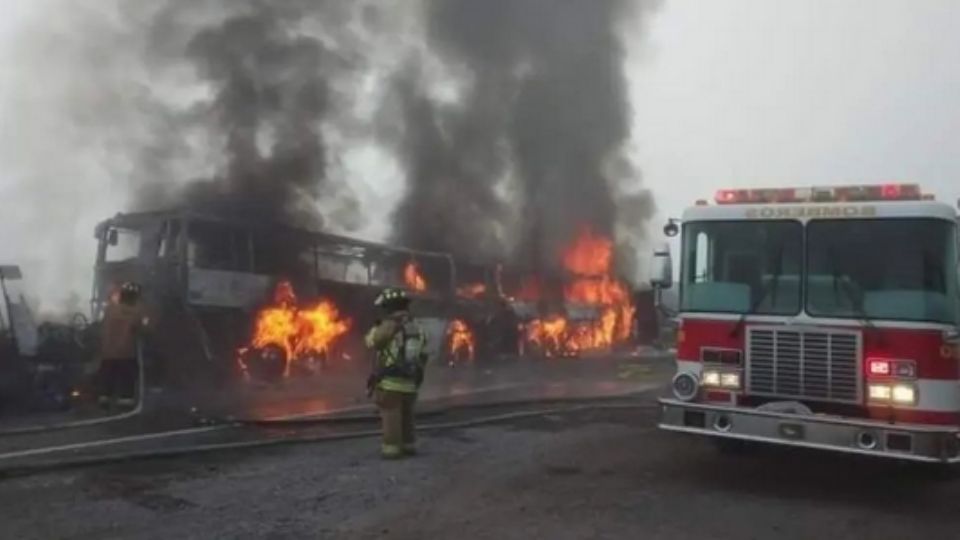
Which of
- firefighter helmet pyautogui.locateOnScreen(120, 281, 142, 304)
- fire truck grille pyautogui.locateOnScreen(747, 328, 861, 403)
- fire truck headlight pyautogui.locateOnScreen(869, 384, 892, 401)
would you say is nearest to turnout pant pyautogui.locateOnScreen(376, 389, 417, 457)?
fire truck grille pyautogui.locateOnScreen(747, 328, 861, 403)

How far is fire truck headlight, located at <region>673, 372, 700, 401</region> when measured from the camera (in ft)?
25.0

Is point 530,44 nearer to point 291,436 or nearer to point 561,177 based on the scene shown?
point 561,177

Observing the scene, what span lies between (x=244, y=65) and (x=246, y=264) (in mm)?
6555

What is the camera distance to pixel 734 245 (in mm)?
7828

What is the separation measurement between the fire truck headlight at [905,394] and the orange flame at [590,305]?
2103 cm

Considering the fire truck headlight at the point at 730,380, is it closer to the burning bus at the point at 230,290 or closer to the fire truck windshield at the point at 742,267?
the fire truck windshield at the point at 742,267

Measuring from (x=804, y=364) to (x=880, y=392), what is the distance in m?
0.56

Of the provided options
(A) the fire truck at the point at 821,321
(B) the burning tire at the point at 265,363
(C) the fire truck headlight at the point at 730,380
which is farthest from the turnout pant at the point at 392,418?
(B) the burning tire at the point at 265,363

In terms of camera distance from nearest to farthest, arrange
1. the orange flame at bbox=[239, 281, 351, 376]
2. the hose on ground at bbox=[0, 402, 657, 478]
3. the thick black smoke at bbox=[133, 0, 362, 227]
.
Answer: the hose on ground at bbox=[0, 402, 657, 478], the orange flame at bbox=[239, 281, 351, 376], the thick black smoke at bbox=[133, 0, 362, 227]

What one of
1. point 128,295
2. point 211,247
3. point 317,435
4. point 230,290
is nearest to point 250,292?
point 230,290

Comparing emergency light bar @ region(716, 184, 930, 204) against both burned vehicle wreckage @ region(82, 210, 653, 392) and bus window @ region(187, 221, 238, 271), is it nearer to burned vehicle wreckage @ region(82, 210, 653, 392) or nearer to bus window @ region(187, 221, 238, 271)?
burned vehicle wreckage @ region(82, 210, 653, 392)

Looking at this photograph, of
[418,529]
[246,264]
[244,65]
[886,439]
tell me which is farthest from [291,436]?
[244,65]

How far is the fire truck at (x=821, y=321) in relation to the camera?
6930mm

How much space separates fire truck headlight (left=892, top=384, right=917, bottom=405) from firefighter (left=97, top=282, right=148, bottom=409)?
8617 mm
